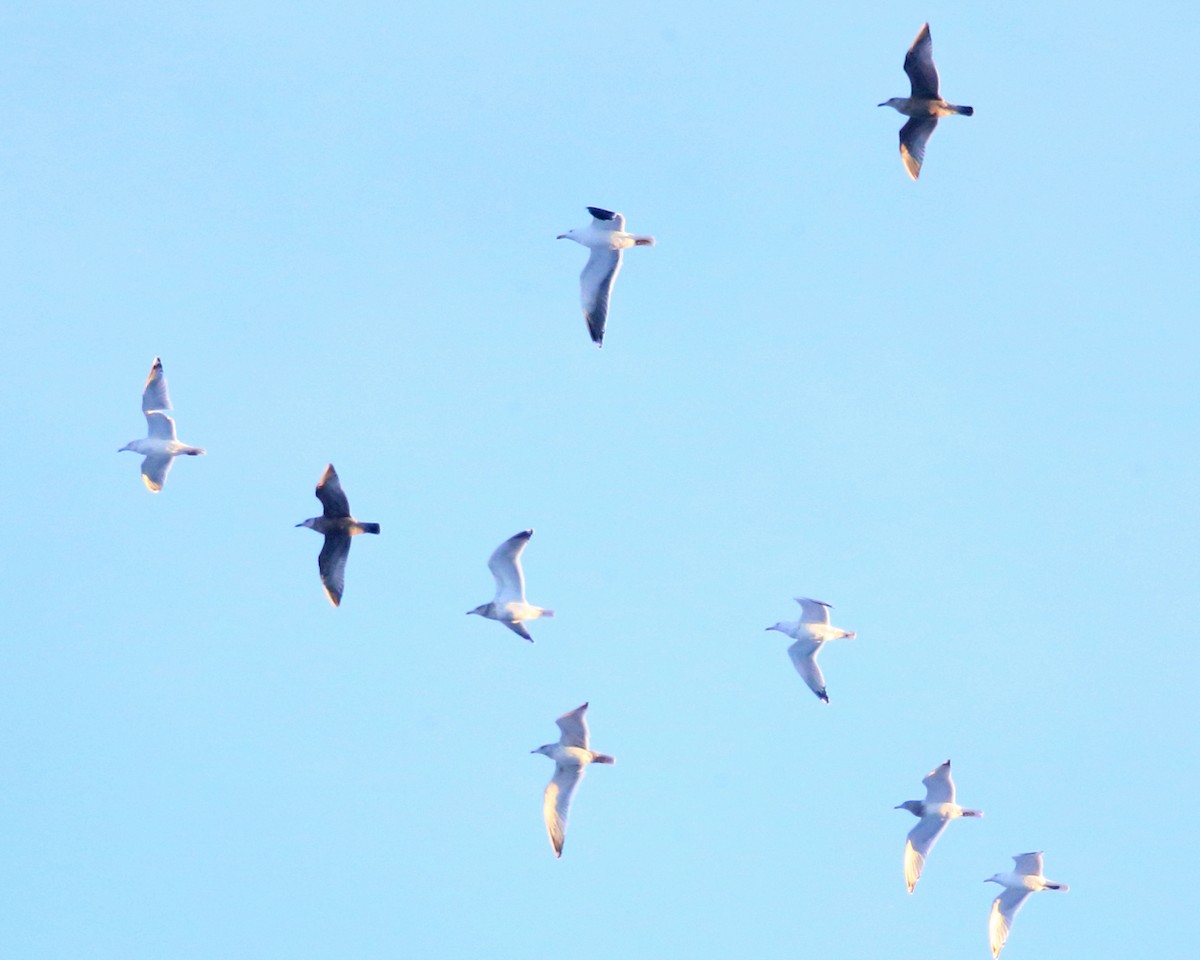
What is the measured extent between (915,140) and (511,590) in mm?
11499

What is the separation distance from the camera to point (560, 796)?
1479 inches

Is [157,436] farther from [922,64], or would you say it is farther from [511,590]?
[922,64]

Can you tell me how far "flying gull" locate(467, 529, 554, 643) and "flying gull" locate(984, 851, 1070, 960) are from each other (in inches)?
504

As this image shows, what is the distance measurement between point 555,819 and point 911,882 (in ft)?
28.2

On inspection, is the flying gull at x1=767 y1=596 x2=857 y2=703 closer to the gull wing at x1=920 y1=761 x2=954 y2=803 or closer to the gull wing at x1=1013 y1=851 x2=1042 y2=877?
the gull wing at x1=920 y1=761 x2=954 y2=803

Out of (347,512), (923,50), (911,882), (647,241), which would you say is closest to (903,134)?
(923,50)

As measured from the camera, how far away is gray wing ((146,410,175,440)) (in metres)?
41.4

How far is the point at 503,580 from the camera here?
37.4m

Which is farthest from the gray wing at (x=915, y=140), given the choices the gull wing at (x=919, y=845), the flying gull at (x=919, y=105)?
the gull wing at (x=919, y=845)

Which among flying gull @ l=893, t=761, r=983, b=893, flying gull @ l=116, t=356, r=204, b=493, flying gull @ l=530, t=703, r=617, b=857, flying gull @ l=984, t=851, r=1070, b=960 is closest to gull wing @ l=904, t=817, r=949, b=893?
flying gull @ l=893, t=761, r=983, b=893

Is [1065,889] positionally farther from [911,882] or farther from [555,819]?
[555,819]

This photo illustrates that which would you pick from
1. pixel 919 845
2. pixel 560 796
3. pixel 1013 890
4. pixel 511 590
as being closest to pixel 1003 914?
pixel 1013 890

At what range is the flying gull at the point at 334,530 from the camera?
121 ft

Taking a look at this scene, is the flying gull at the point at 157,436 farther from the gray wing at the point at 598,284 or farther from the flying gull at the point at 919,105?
the flying gull at the point at 919,105
